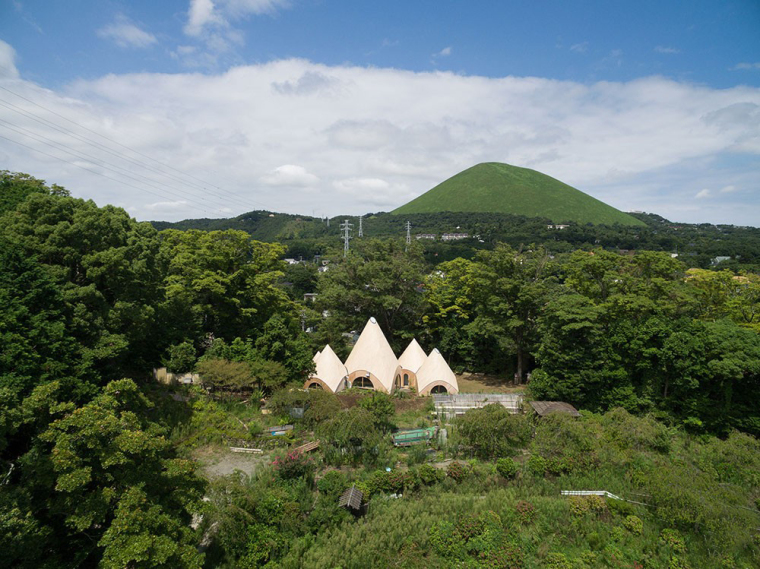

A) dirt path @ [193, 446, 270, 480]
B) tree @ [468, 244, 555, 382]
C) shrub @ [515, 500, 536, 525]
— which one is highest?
tree @ [468, 244, 555, 382]

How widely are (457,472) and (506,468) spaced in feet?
5.11

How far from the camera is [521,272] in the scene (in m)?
24.1

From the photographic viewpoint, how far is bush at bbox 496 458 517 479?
1269cm

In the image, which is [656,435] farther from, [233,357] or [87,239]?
[87,239]

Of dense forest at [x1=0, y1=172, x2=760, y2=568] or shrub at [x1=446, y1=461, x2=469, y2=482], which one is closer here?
dense forest at [x1=0, y1=172, x2=760, y2=568]

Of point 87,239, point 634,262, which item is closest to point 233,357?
point 87,239

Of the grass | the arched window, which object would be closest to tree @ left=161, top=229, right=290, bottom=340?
the arched window

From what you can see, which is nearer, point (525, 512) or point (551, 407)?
point (525, 512)

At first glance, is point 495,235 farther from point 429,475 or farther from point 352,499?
point 352,499

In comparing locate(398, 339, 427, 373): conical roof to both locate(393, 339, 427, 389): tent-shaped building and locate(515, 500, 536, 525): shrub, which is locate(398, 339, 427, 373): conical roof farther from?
locate(515, 500, 536, 525): shrub

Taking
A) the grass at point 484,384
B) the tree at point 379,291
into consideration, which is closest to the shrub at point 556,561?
the grass at point 484,384

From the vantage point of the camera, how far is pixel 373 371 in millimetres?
21281

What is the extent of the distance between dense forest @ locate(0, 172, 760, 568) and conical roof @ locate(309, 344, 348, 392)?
1.44 m

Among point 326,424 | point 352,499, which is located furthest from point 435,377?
point 352,499
